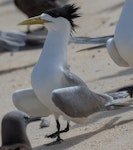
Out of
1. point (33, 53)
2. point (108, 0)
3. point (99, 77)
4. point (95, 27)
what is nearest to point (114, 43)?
point (99, 77)

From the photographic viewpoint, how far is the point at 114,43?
33.8 feet

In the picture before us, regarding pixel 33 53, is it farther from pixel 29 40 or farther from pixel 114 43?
pixel 114 43

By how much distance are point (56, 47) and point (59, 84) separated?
447 millimetres

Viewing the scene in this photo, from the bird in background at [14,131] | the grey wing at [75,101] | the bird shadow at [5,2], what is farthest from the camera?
the bird shadow at [5,2]

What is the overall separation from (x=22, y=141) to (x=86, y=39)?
150 inches

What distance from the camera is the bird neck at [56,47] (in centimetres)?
882

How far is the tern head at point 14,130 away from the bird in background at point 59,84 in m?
0.34

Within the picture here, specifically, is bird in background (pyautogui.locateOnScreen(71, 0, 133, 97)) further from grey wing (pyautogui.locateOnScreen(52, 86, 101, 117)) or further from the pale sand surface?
grey wing (pyautogui.locateOnScreen(52, 86, 101, 117))

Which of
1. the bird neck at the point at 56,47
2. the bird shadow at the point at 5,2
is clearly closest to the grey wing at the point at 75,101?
the bird neck at the point at 56,47

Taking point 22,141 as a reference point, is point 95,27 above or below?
below

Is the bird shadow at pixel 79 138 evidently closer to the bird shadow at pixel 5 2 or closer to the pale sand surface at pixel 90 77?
the pale sand surface at pixel 90 77

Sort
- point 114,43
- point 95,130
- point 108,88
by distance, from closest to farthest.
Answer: point 95,130 < point 114,43 < point 108,88

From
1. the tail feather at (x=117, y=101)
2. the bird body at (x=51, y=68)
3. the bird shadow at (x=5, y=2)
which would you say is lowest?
the bird shadow at (x=5, y=2)

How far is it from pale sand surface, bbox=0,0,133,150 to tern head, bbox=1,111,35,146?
1.26ft
